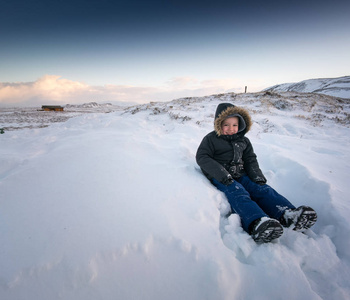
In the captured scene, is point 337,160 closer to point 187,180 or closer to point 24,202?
point 187,180

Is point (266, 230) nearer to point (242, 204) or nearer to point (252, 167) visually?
point (242, 204)

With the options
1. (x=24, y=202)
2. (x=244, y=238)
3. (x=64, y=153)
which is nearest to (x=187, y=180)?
(x=244, y=238)

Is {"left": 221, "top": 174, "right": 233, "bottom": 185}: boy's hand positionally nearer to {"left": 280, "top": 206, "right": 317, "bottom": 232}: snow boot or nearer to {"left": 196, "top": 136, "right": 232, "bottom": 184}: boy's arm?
{"left": 196, "top": 136, "right": 232, "bottom": 184}: boy's arm

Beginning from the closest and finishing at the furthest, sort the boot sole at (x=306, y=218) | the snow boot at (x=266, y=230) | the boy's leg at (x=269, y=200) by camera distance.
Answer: the snow boot at (x=266, y=230), the boot sole at (x=306, y=218), the boy's leg at (x=269, y=200)

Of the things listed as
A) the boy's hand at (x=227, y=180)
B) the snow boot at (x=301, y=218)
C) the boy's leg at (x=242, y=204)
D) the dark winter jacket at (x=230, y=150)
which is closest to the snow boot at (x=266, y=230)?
the boy's leg at (x=242, y=204)

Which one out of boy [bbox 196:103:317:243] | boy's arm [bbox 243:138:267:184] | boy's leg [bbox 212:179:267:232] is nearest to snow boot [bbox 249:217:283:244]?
boy [bbox 196:103:317:243]

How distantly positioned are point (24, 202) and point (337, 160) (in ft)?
16.9

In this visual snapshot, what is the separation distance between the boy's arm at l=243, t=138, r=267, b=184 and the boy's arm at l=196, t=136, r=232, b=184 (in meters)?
0.49

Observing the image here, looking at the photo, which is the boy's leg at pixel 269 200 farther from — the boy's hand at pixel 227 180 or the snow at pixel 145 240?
the boy's hand at pixel 227 180

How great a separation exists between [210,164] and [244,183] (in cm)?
58

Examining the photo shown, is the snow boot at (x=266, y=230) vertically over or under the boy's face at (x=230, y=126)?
under

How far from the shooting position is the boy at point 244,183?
1.62 m

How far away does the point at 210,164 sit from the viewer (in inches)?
91.0

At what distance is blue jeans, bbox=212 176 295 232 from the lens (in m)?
1.70
